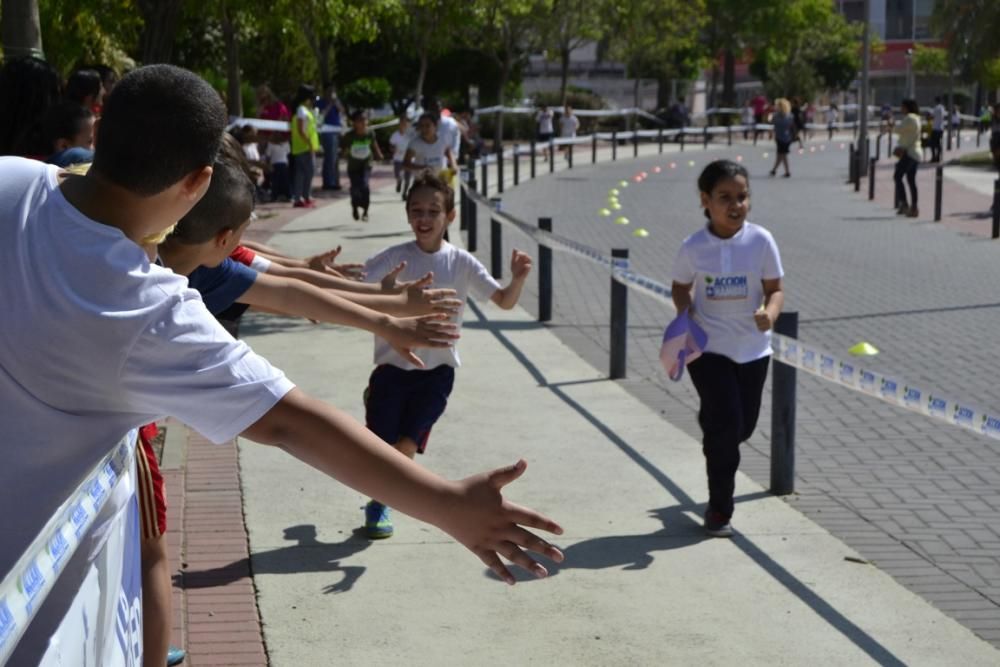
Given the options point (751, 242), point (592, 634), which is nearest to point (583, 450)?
point (751, 242)

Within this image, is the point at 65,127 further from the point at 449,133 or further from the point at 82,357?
the point at 449,133

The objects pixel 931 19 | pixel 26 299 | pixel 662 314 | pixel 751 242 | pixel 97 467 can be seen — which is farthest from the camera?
pixel 931 19

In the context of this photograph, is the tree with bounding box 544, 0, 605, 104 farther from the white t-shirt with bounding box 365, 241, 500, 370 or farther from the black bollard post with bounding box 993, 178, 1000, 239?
the white t-shirt with bounding box 365, 241, 500, 370

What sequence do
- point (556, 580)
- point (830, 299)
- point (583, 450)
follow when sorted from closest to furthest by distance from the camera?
point (556, 580)
point (583, 450)
point (830, 299)

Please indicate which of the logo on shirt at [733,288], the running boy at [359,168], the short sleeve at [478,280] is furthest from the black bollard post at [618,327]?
the running boy at [359,168]

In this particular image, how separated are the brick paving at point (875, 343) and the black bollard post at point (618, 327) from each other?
17 cm

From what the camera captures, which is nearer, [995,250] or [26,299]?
[26,299]

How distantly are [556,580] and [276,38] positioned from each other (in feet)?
115

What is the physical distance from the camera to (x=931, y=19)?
51.2 m

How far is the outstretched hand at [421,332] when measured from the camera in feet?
11.2

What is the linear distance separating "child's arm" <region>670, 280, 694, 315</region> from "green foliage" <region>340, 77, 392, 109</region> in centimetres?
4181

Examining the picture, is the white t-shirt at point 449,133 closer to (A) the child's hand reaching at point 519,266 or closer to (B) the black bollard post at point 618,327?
(B) the black bollard post at point 618,327

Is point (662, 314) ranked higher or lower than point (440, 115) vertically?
lower

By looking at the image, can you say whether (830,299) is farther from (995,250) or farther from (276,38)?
(276,38)
